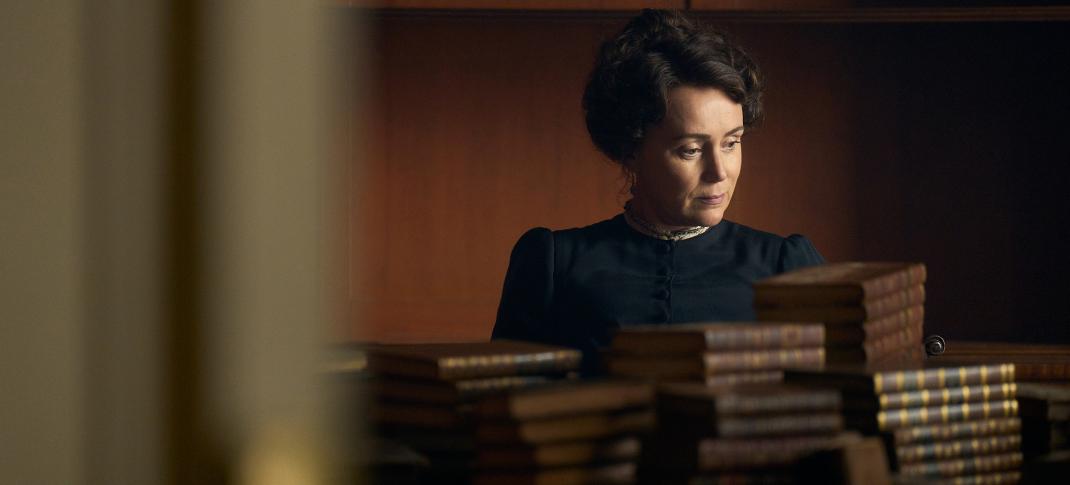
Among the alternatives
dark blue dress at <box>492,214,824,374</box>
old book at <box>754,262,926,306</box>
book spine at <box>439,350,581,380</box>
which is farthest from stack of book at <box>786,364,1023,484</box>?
dark blue dress at <box>492,214,824,374</box>

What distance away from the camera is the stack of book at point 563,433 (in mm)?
920

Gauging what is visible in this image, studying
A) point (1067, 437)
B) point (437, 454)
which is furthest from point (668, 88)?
point (437, 454)

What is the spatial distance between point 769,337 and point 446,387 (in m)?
0.31

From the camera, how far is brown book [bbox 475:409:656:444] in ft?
3.01

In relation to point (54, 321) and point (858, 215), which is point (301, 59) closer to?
point (54, 321)

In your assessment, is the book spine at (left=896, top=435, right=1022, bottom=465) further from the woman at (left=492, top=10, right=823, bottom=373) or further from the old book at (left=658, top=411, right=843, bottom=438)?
the woman at (left=492, top=10, right=823, bottom=373)

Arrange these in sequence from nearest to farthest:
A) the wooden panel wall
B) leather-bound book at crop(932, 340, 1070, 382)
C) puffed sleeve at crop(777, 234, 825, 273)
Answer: puffed sleeve at crop(777, 234, 825, 273), leather-bound book at crop(932, 340, 1070, 382), the wooden panel wall

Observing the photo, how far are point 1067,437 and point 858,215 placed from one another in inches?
87.9

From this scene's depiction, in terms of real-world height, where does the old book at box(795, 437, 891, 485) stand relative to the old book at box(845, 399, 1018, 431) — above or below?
below

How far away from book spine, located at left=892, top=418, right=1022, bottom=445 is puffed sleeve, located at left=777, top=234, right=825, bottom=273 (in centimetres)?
109

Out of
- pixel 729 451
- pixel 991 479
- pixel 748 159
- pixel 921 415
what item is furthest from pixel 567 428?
pixel 748 159

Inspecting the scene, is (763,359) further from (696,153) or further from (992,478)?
(696,153)

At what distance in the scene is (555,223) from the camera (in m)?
3.41

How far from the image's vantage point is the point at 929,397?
3.48 feet
